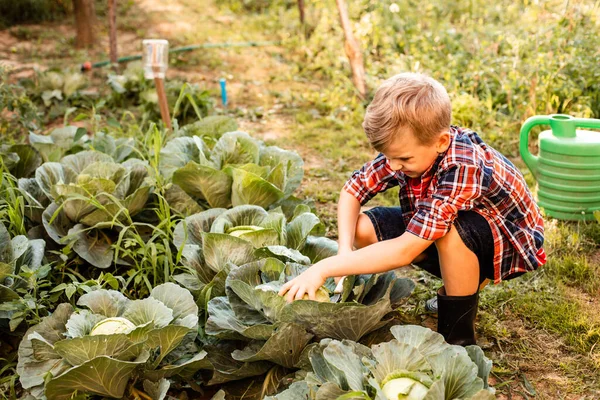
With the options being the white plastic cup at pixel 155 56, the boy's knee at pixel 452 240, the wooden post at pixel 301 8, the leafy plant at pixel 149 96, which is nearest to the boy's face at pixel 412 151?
the boy's knee at pixel 452 240

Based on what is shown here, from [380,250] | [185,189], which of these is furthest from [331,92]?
[380,250]

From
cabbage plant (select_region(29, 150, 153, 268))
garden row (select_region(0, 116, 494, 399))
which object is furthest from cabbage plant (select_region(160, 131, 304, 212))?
cabbage plant (select_region(29, 150, 153, 268))

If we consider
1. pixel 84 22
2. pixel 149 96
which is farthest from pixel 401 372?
pixel 84 22

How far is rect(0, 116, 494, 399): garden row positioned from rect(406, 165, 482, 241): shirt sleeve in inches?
9.5

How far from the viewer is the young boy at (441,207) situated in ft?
6.30

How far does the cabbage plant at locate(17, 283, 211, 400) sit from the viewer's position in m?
1.76

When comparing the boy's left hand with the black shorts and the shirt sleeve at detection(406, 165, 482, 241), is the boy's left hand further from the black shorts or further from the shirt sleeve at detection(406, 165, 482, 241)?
the black shorts

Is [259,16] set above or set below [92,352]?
above

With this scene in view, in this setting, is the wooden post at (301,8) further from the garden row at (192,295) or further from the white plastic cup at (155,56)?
the garden row at (192,295)

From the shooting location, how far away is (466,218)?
206 cm

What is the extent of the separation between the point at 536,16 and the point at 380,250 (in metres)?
3.96

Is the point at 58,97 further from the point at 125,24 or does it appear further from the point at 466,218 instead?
the point at 466,218

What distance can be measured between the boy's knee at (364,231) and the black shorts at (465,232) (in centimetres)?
1

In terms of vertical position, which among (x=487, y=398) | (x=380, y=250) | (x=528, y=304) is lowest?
(x=528, y=304)
